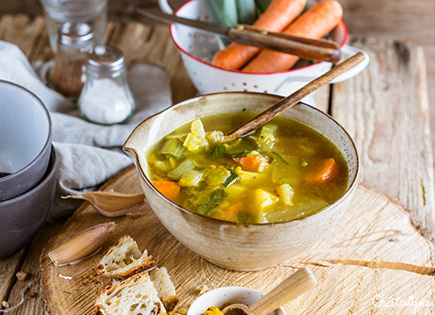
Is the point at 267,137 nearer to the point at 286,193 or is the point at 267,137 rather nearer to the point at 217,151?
the point at 217,151

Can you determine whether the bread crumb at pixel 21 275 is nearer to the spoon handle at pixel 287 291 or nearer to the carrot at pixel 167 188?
the carrot at pixel 167 188

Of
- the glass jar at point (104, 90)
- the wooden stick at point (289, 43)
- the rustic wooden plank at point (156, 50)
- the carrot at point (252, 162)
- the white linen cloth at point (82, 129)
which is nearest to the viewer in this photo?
the carrot at point (252, 162)

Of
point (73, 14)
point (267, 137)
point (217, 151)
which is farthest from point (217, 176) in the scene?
point (73, 14)

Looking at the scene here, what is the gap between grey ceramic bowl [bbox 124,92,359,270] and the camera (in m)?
1.50

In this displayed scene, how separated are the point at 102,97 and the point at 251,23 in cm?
83

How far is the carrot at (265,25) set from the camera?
2.54 m

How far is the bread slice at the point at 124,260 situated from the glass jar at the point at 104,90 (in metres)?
0.83

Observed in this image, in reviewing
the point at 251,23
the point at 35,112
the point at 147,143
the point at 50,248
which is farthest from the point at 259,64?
the point at 50,248

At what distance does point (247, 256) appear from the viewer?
1594 mm

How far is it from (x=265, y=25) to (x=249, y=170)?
1032 mm

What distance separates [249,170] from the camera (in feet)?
5.90

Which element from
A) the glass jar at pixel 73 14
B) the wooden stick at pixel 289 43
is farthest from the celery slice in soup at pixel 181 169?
the glass jar at pixel 73 14

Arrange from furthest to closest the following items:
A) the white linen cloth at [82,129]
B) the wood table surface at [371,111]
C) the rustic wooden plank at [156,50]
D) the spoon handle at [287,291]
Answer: the rustic wooden plank at [156,50] < the white linen cloth at [82,129] < the wood table surface at [371,111] < the spoon handle at [287,291]

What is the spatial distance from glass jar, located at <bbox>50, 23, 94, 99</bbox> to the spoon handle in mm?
1662
